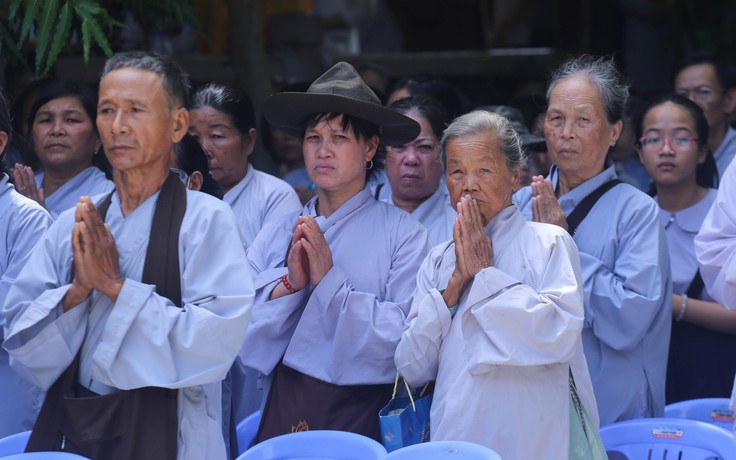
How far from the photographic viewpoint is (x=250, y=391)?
439cm

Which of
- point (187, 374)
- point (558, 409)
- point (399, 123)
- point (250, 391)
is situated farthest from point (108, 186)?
point (558, 409)

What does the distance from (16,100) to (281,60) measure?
8.57ft

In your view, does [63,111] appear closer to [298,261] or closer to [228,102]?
[228,102]

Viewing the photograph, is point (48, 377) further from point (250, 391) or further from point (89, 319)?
point (250, 391)

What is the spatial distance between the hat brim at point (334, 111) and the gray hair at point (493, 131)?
23 cm

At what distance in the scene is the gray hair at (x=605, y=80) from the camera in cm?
407

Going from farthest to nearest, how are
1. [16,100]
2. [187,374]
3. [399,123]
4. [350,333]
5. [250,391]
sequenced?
[16,100] → [250,391] → [399,123] → [350,333] → [187,374]

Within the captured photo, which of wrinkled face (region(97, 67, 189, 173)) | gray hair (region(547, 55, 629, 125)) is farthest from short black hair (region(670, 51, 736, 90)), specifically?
wrinkled face (region(97, 67, 189, 173))

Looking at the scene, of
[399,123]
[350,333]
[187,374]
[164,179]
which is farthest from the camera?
[399,123]

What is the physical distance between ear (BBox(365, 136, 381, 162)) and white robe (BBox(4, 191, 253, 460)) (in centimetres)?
88

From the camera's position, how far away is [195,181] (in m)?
4.13

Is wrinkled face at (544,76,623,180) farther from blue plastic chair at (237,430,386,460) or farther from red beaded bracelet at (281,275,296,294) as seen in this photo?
blue plastic chair at (237,430,386,460)

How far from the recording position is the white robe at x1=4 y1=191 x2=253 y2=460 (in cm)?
279

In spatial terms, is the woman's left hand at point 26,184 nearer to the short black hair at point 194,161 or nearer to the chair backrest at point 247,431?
the short black hair at point 194,161
